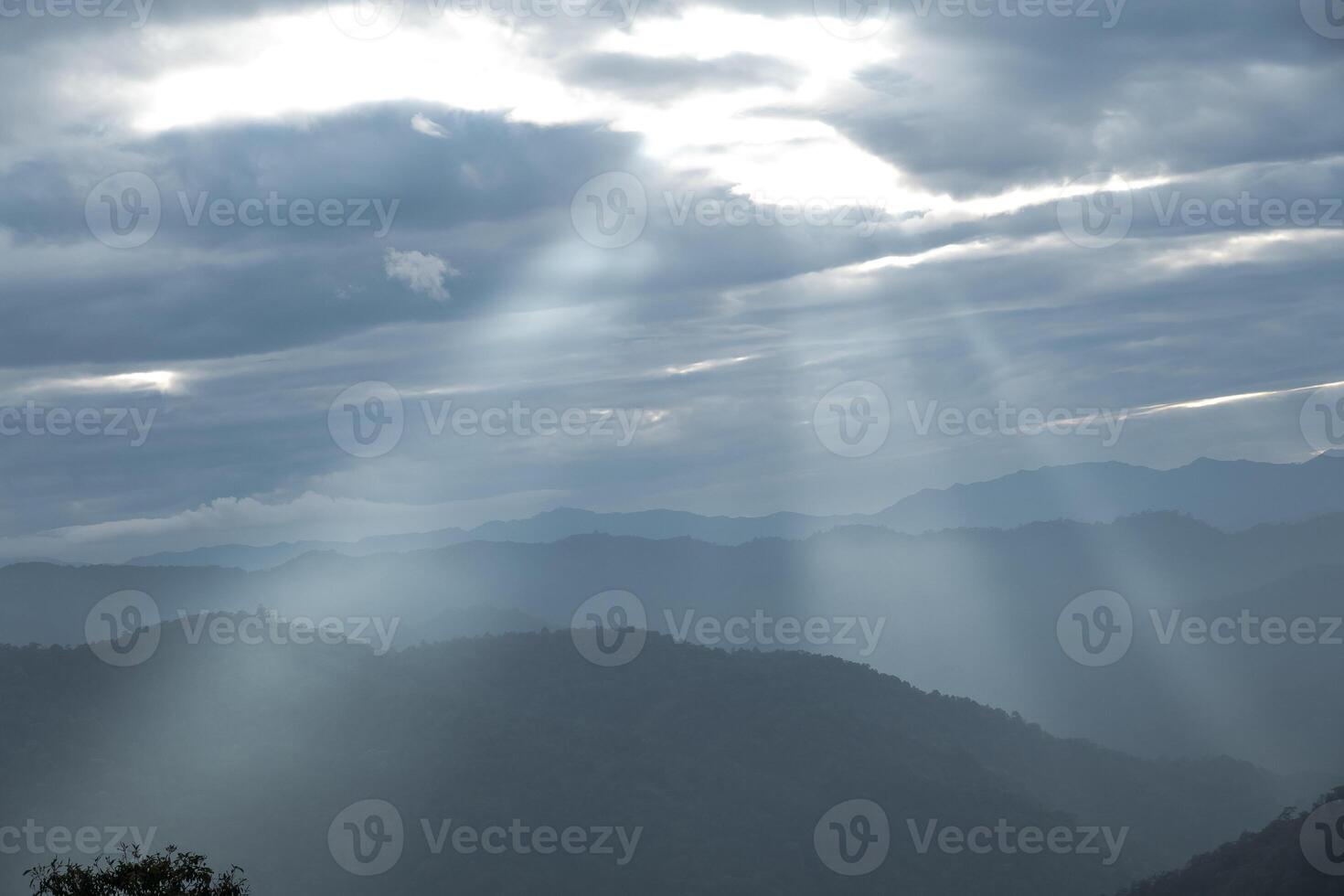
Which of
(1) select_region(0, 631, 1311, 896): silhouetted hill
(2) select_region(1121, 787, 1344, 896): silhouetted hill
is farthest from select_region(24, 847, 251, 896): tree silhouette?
(1) select_region(0, 631, 1311, 896): silhouetted hill

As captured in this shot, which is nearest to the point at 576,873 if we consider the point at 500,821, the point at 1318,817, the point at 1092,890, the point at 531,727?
the point at 500,821

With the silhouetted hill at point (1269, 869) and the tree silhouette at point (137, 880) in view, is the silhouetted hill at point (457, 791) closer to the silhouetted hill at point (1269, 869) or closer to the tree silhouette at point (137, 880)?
the silhouetted hill at point (1269, 869)

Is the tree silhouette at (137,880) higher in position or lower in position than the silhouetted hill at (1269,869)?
higher

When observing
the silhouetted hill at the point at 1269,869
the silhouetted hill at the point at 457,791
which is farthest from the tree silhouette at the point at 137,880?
the silhouetted hill at the point at 457,791

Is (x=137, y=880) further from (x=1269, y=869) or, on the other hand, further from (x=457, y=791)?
(x=457, y=791)

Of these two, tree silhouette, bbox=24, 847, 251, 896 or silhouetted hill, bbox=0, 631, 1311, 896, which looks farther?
silhouetted hill, bbox=0, 631, 1311, 896

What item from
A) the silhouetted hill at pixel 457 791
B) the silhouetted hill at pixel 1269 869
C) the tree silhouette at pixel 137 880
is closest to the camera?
the tree silhouette at pixel 137 880

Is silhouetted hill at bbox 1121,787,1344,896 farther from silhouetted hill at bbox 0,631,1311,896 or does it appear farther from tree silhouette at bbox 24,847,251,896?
tree silhouette at bbox 24,847,251,896

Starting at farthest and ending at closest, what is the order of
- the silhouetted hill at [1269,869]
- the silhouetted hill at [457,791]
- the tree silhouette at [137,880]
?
the silhouetted hill at [457,791] < the silhouetted hill at [1269,869] < the tree silhouette at [137,880]

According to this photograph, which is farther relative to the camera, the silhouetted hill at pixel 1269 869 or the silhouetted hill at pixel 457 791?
the silhouetted hill at pixel 457 791
